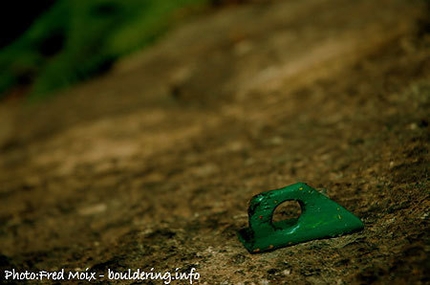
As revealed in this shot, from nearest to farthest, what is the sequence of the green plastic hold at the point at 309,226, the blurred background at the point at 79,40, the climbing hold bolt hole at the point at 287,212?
the green plastic hold at the point at 309,226 < the climbing hold bolt hole at the point at 287,212 < the blurred background at the point at 79,40

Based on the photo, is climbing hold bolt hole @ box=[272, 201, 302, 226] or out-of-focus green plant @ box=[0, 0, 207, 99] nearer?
climbing hold bolt hole @ box=[272, 201, 302, 226]

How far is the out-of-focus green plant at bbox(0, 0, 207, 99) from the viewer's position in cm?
389

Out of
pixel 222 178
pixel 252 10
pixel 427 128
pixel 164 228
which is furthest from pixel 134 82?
pixel 427 128

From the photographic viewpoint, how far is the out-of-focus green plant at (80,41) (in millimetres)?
3895

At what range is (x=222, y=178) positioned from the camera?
1568 mm

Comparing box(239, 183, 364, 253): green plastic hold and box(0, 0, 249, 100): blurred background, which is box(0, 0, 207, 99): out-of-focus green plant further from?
box(239, 183, 364, 253): green plastic hold

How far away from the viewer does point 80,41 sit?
4.16m

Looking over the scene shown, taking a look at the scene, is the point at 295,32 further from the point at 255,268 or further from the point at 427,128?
the point at 255,268

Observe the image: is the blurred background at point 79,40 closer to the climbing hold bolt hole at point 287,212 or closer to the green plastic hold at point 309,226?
the climbing hold bolt hole at point 287,212

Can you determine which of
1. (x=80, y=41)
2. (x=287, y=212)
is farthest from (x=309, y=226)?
(x=80, y=41)

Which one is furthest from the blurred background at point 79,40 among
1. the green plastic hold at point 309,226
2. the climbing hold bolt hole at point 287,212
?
the green plastic hold at point 309,226

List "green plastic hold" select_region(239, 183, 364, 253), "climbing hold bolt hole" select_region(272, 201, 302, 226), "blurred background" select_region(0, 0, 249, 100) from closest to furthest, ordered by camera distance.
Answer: "green plastic hold" select_region(239, 183, 364, 253) → "climbing hold bolt hole" select_region(272, 201, 302, 226) → "blurred background" select_region(0, 0, 249, 100)

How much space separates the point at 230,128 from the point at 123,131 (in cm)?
83

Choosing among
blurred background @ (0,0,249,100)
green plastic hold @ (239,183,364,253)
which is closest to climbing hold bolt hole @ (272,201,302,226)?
green plastic hold @ (239,183,364,253)
